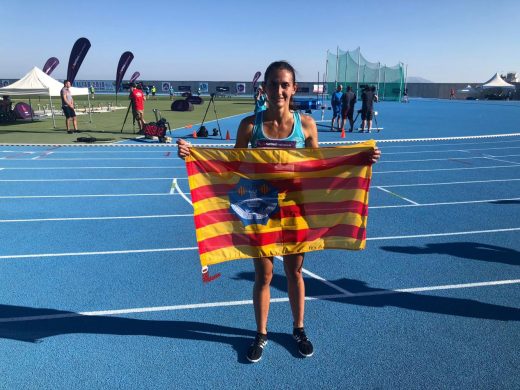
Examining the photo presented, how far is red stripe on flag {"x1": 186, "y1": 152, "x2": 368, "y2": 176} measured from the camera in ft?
9.98

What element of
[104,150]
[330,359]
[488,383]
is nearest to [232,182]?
[330,359]

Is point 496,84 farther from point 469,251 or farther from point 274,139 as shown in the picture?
point 274,139

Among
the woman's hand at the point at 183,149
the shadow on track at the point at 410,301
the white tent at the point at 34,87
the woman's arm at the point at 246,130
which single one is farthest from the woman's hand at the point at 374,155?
the white tent at the point at 34,87

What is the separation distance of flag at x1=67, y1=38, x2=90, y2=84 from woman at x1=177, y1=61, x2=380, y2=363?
70.8 feet

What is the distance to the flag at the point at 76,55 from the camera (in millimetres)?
21000

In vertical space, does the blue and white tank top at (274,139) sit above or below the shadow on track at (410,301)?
above

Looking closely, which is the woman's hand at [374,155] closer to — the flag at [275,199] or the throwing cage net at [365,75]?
the flag at [275,199]

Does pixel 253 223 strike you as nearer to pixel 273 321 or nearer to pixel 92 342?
pixel 273 321

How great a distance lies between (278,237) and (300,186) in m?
0.47

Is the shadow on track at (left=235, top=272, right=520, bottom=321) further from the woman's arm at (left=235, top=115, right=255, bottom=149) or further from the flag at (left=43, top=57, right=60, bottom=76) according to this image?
the flag at (left=43, top=57, right=60, bottom=76)

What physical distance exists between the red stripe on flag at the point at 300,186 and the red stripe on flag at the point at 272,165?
0.09 meters

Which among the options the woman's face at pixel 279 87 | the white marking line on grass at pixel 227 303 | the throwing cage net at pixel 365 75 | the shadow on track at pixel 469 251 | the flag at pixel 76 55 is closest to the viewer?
the woman's face at pixel 279 87

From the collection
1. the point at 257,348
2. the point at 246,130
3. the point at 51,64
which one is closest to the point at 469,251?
the point at 257,348

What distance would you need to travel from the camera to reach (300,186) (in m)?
3.17
